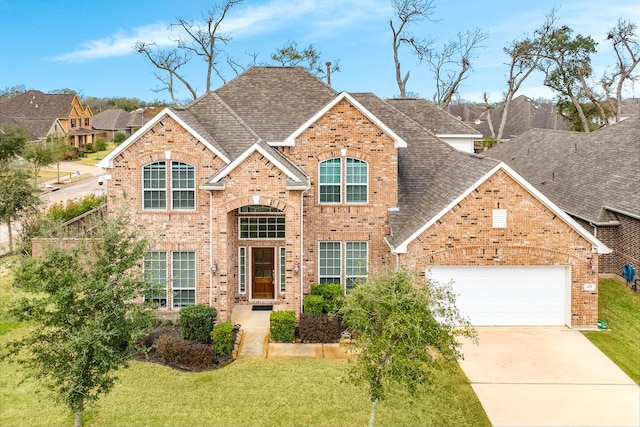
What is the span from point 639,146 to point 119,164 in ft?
68.9

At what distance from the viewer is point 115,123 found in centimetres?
8719

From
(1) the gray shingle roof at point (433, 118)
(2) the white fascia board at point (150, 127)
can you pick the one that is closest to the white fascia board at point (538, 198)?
(2) the white fascia board at point (150, 127)

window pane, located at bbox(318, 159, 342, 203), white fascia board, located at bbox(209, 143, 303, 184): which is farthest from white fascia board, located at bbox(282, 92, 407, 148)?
white fascia board, located at bbox(209, 143, 303, 184)

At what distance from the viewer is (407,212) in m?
17.6

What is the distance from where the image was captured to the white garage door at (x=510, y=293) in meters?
15.8

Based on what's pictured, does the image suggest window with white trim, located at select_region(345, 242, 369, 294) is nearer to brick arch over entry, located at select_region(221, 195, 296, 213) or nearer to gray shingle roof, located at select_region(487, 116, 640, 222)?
brick arch over entry, located at select_region(221, 195, 296, 213)

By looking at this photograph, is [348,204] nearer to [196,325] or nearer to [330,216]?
[330,216]

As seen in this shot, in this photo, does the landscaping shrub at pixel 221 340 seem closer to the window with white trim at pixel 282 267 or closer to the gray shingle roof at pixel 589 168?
the window with white trim at pixel 282 267

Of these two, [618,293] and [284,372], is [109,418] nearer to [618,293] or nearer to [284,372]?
[284,372]

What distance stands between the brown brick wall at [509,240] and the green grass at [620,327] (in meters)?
Answer: 0.85

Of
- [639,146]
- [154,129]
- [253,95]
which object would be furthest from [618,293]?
[154,129]

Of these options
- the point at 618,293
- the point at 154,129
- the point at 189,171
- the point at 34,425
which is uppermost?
the point at 154,129

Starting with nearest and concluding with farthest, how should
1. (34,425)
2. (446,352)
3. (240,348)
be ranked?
(446,352) → (34,425) → (240,348)

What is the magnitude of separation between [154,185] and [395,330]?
35.7ft
